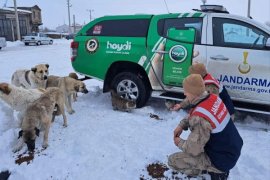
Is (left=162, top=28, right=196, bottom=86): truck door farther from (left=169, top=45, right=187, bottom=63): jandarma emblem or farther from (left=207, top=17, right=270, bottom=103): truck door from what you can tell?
(left=207, top=17, right=270, bottom=103): truck door

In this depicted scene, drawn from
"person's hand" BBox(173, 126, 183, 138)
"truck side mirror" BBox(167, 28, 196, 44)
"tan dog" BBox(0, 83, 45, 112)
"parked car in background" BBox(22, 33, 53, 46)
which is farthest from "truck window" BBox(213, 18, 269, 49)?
"parked car in background" BBox(22, 33, 53, 46)

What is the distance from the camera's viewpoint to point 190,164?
3.52 m

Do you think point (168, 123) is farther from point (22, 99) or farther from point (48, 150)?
point (22, 99)

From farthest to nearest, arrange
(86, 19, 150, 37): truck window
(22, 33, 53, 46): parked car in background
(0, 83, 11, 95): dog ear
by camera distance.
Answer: (22, 33, 53, 46): parked car in background → (86, 19, 150, 37): truck window → (0, 83, 11, 95): dog ear

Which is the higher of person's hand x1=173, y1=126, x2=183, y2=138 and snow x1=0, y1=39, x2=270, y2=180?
person's hand x1=173, y1=126, x2=183, y2=138

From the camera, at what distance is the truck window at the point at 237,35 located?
5.14 m

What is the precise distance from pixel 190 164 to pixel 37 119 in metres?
2.21

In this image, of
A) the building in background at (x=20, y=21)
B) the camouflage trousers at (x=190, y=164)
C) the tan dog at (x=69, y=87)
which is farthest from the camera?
the building in background at (x=20, y=21)

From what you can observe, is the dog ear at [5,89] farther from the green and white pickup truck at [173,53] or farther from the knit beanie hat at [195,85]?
the knit beanie hat at [195,85]

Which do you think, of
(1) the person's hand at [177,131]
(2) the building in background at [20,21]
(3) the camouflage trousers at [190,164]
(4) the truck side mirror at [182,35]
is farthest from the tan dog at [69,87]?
(2) the building in background at [20,21]

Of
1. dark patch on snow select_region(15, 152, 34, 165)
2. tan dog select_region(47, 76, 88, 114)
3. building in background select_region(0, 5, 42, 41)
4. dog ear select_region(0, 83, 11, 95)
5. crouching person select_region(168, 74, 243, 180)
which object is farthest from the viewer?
building in background select_region(0, 5, 42, 41)

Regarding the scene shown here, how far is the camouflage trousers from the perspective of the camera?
3398 mm

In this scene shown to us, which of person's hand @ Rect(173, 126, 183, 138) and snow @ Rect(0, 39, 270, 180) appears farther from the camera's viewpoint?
snow @ Rect(0, 39, 270, 180)

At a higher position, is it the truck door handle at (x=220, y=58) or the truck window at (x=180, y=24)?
the truck window at (x=180, y=24)
